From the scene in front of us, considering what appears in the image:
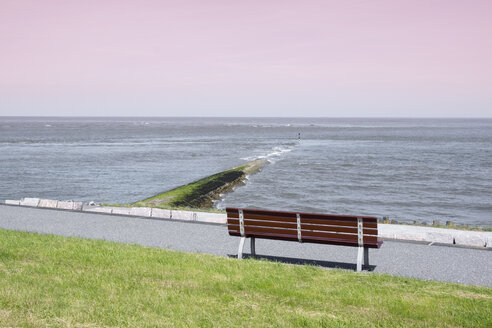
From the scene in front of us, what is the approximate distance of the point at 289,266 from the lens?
730 centimetres

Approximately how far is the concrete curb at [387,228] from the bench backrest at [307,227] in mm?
2256

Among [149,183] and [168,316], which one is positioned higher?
[168,316]

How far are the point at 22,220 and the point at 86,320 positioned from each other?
7.32 m

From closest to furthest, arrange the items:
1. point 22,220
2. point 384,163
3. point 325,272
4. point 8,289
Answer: point 8,289 < point 325,272 < point 22,220 < point 384,163

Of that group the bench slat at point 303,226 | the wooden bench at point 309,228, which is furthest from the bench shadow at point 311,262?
the bench slat at point 303,226

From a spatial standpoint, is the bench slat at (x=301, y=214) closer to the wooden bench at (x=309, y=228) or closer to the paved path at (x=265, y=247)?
the wooden bench at (x=309, y=228)

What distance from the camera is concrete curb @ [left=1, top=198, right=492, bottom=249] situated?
9.13 metres

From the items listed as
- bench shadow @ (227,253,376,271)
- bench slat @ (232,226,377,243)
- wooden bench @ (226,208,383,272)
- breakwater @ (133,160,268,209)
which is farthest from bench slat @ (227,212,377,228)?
breakwater @ (133,160,268,209)

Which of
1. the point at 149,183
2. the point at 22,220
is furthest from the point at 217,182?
the point at 22,220

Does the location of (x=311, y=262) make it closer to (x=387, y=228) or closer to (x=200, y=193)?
(x=387, y=228)

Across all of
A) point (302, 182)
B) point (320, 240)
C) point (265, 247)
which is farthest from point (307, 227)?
point (302, 182)

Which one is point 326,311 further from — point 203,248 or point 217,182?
point 217,182

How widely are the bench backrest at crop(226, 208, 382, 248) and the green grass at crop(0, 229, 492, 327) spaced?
71cm

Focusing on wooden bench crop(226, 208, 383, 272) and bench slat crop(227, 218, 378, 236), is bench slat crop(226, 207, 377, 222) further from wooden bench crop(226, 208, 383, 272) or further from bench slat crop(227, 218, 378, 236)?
bench slat crop(227, 218, 378, 236)
